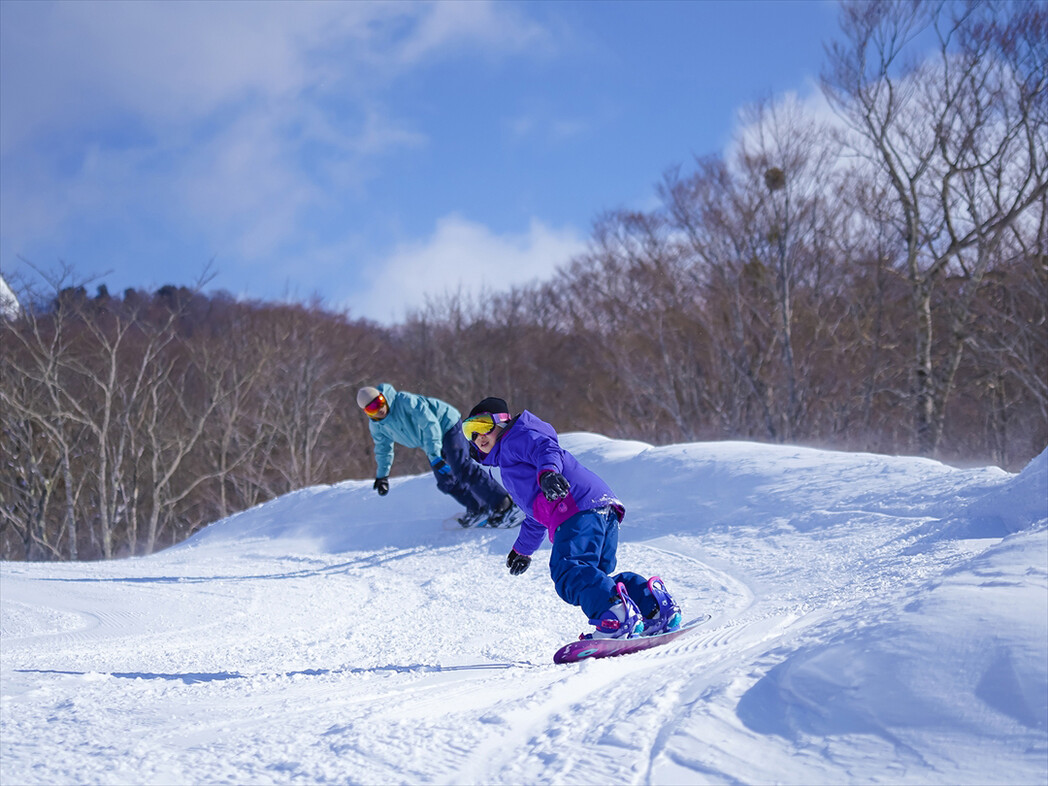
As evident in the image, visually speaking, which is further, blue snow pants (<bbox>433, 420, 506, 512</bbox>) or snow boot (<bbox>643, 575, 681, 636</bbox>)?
blue snow pants (<bbox>433, 420, 506, 512</bbox>)

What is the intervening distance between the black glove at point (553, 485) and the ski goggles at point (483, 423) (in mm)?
570

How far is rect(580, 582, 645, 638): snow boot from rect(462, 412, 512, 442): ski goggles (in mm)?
1005

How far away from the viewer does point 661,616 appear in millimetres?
4062

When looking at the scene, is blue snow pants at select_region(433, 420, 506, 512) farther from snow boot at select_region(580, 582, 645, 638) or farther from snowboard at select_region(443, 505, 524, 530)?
snow boot at select_region(580, 582, 645, 638)

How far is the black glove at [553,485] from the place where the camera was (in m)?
3.69

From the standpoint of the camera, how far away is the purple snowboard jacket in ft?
13.1

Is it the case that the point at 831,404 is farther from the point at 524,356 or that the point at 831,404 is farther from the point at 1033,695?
the point at 1033,695

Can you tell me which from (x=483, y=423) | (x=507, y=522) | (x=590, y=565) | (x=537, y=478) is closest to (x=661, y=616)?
(x=590, y=565)

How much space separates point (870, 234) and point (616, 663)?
17.1m

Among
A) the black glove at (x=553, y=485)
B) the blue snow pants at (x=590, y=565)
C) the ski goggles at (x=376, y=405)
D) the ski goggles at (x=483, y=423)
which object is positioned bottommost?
the blue snow pants at (x=590, y=565)

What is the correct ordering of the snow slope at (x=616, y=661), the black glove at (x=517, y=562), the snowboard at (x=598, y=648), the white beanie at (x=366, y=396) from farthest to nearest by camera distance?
1. the white beanie at (x=366, y=396)
2. the black glove at (x=517, y=562)
3. the snowboard at (x=598, y=648)
4. the snow slope at (x=616, y=661)

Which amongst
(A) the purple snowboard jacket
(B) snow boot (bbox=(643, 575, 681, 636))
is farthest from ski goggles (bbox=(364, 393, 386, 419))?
(B) snow boot (bbox=(643, 575, 681, 636))

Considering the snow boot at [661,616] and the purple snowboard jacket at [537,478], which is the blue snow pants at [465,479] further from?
the snow boot at [661,616]

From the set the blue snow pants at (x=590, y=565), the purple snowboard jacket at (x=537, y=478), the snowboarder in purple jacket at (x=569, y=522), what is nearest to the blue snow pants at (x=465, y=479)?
the snowboarder in purple jacket at (x=569, y=522)
